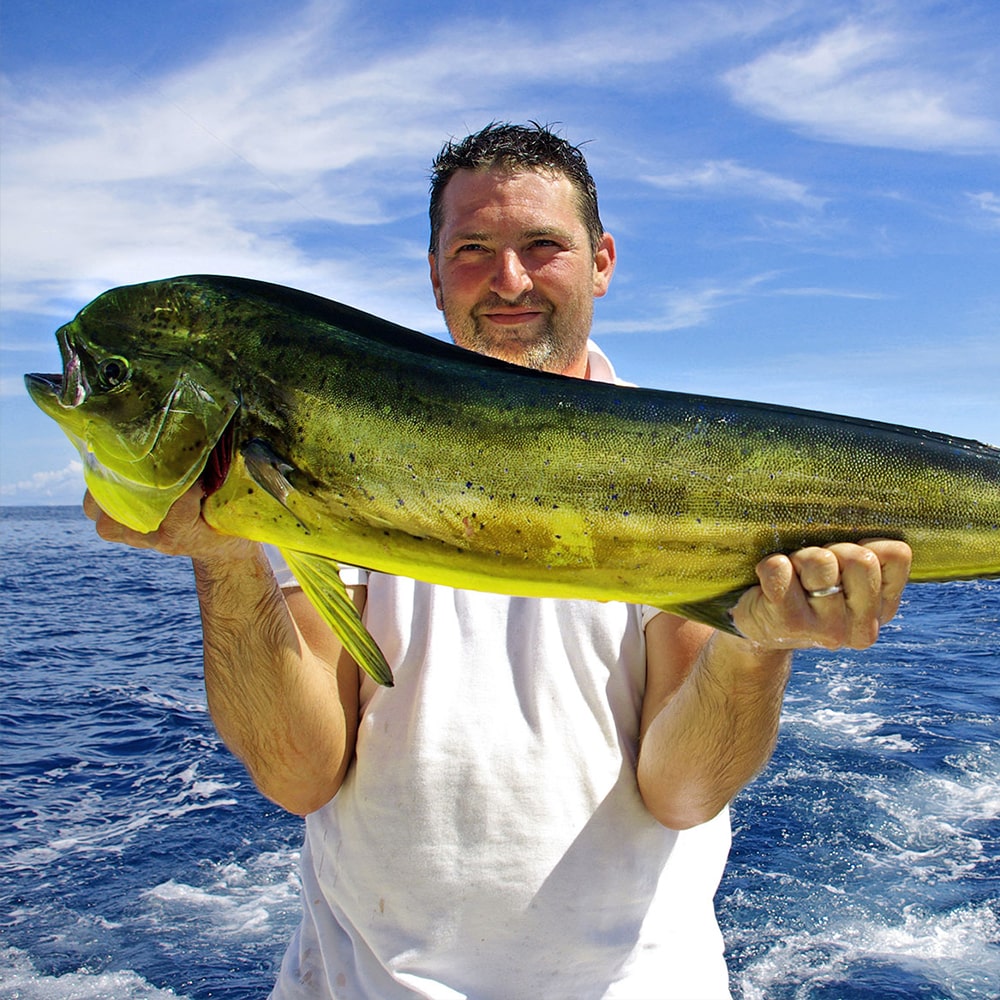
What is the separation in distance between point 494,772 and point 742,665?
72cm

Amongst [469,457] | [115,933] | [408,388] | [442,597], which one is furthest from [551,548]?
[115,933]

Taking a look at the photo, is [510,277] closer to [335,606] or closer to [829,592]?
[335,606]

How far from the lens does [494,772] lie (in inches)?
96.0

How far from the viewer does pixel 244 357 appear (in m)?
2.06

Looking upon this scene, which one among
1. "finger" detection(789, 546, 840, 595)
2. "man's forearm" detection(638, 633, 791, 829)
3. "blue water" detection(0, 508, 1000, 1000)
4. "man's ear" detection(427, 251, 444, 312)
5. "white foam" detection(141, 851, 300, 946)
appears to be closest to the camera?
"finger" detection(789, 546, 840, 595)

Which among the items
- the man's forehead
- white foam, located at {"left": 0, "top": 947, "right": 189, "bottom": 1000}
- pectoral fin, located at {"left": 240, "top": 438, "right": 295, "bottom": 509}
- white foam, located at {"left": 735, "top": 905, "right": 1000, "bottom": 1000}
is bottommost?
white foam, located at {"left": 0, "top": 947, "right": 189, "bottom": 1000}

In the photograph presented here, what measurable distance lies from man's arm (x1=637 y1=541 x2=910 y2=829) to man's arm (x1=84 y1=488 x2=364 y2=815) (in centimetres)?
88

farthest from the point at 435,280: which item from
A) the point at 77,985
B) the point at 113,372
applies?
the point at 77,985

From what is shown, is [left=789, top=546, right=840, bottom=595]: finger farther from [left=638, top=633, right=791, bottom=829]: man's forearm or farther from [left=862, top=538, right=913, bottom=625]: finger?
[left=638, top=633, right=791, bottom=829]: man's forearm

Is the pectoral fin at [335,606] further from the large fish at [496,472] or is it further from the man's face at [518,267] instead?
the man's face at [518,267]

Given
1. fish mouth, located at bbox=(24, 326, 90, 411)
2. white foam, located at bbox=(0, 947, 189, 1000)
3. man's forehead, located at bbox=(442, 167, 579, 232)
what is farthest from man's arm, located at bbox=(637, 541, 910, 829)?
Answer: white foam, located at bbox=(0, 947, 189, 1000)

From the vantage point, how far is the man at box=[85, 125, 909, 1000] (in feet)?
7.83

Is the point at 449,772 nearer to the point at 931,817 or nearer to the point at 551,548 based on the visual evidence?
the point at 551,548

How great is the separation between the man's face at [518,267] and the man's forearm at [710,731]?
1.28m
